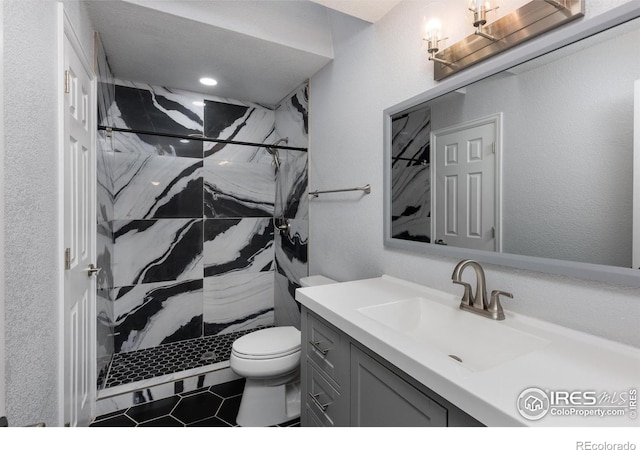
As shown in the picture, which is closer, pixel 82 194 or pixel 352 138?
pixel 82 194

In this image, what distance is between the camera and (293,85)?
267 centimetres

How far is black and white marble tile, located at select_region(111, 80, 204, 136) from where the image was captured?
8.50ft

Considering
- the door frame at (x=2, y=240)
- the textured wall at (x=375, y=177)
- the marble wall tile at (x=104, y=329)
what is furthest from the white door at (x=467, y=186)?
the marble wall tile at (x=104, y=329)

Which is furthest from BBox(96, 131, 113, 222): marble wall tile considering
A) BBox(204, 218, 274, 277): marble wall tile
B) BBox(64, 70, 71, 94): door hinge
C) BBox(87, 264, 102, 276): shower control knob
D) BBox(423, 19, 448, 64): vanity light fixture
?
BBox(423, 19, 448, 64): vanity light fixture

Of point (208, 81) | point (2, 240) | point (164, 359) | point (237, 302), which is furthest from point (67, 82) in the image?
point (237, 302)

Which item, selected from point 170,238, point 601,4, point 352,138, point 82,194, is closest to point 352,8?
point 352,138

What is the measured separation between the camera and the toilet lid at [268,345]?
6.11 ft

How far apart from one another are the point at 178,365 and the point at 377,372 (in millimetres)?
1951

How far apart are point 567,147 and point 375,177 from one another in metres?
0.95

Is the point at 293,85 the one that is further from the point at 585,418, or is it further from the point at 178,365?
the point at 585,418

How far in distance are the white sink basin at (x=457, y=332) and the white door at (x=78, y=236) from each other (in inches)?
49.2

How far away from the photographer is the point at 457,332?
1.17 meters

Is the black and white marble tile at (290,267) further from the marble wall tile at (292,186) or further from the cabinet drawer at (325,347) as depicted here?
the cabinet drawer at (325,347)

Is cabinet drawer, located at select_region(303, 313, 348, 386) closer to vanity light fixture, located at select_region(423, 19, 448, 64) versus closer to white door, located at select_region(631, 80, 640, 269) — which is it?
white door, located at select_region(631, 80, 640, 269)
